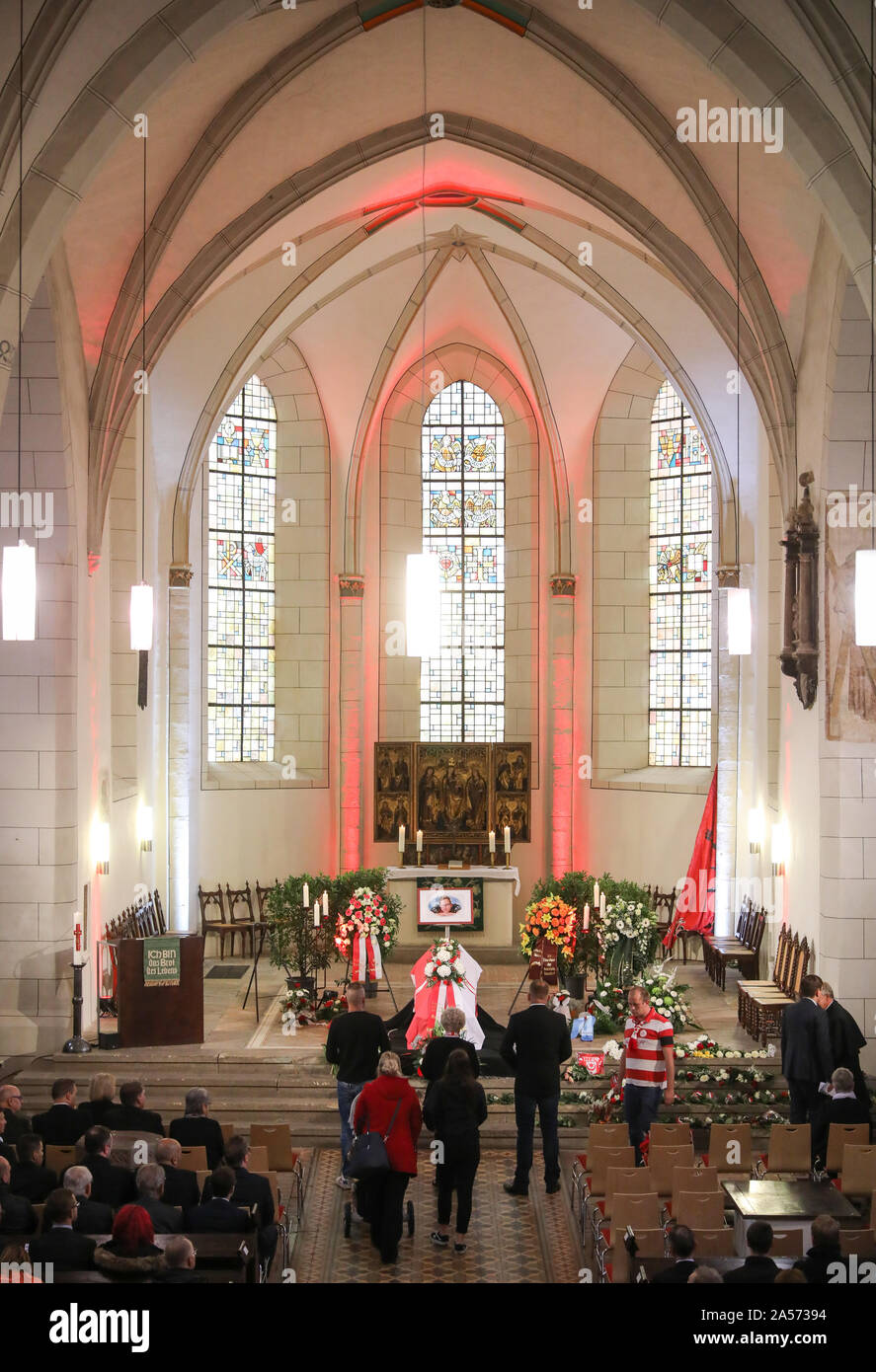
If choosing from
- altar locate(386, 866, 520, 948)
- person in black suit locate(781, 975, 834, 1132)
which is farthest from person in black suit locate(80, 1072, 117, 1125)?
altar locate(386, 866, 520, 948)

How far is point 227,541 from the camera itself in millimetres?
20969

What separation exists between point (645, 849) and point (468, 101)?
10.7 metres

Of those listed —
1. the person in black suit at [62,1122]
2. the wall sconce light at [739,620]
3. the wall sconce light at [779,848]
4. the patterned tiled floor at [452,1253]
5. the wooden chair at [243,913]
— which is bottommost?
the patterned tiled floor at [452,1253]

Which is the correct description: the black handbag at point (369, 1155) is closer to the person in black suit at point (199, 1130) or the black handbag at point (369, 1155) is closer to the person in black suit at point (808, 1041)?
the person in black suit at point (199, 1130)

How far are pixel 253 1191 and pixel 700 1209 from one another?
2.53 meters

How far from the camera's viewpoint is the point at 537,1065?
32.9 ft

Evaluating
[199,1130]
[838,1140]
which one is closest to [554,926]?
[838,1140]

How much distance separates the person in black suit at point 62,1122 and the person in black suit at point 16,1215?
1.53m

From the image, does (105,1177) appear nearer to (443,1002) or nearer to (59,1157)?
(59,1157)

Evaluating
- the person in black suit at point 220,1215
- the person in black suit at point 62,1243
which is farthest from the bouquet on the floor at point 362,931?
the person in black suit at point 62,1243

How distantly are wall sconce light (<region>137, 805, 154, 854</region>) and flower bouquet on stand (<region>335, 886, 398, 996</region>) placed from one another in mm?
3468

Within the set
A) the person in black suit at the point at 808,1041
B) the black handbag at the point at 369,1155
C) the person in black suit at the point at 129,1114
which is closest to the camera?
the black handbag at the point at 369,1155

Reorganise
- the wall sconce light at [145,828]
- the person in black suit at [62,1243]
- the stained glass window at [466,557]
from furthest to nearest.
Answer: the stained glass window at [466,557] < the wall sconce light at [145,828] < the person in black suit at [62,1243]

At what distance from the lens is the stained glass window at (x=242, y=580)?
20891mm
